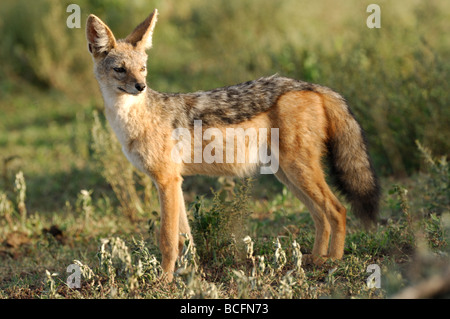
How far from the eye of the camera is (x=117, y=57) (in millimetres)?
4906

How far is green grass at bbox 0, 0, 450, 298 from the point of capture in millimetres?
4387

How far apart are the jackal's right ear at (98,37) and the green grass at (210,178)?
4.83ft

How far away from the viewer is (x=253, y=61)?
9.31 metres

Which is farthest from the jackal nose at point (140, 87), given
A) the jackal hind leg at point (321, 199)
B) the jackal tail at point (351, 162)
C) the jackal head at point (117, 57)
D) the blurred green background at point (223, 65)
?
the blurred green background at point (223, 65)

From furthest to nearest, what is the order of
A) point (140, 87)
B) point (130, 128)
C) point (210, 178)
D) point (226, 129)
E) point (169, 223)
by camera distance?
point (210, 178) < point (226, 129) < point (130, 128) < point (169, 223) < point (140, 87)

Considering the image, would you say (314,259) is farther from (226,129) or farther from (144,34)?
(144,34)

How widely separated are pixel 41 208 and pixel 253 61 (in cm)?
399

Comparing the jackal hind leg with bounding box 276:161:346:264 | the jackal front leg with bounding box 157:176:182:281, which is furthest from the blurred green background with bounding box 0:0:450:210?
the jackal hind leg with bounding box 276:161:346:264

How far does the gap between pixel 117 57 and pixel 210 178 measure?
3.27m

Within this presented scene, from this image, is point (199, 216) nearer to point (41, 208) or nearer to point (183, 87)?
point (41, 208)

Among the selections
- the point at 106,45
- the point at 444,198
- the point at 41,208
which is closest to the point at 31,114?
the point at 41,208

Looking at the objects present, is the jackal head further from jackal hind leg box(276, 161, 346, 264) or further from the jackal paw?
the jackal paw

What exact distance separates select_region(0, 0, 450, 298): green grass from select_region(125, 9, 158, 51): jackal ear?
141cm

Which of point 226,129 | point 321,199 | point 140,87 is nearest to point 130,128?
point 140,87
